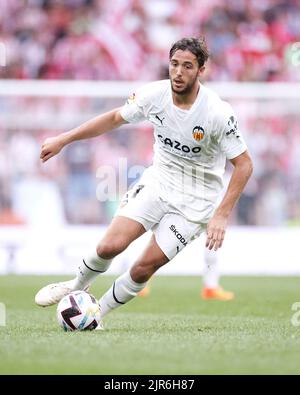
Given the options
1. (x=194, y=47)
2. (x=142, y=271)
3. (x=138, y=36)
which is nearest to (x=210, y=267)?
(x=142, y=271)

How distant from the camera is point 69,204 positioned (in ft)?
53.1

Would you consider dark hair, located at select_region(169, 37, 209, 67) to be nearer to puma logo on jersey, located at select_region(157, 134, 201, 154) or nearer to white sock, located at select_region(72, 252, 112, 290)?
puma logo on jersey, located at select_region(157, 134, 201, 154)

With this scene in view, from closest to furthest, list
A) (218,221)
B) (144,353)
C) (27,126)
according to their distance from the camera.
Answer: (144,353) < (218,221) < (27,126)

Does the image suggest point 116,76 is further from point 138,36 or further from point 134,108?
Result: point 134,108

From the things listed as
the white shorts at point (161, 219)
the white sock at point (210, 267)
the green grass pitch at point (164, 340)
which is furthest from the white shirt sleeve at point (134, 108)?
the white sock at point (210, 267)

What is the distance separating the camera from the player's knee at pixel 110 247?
7.75 metres

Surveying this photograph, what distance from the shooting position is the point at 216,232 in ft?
24.3

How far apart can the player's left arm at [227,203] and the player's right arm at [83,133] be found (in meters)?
1.12

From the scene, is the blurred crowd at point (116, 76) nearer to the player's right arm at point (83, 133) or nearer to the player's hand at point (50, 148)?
the player's right arm at point (83, 133)

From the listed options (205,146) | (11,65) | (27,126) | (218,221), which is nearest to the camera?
(218,221)

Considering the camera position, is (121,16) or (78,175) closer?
(78,175)

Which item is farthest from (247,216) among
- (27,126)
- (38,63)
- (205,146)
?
(205,146)

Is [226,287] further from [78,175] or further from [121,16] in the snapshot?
[121,16]

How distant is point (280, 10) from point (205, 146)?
1337cm
